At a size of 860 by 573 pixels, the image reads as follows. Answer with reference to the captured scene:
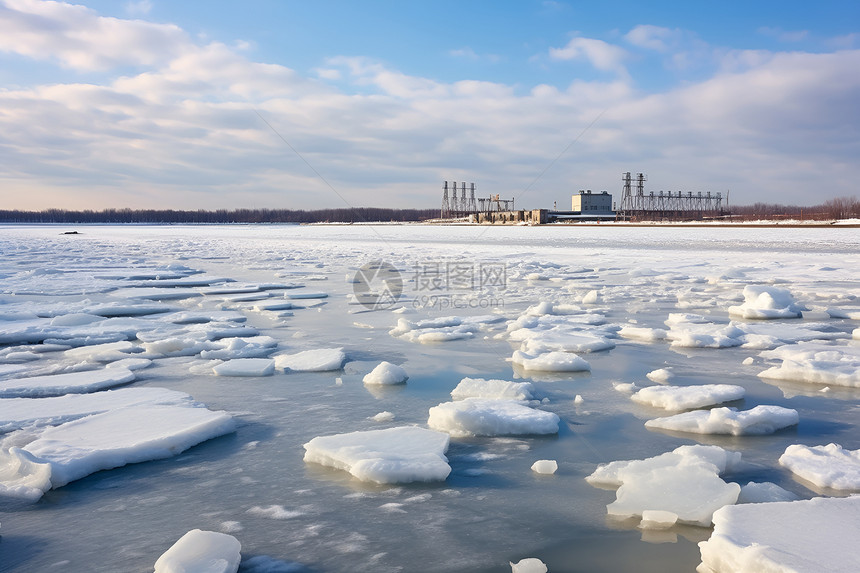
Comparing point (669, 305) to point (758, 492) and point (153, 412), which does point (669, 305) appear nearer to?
point (758, 492)

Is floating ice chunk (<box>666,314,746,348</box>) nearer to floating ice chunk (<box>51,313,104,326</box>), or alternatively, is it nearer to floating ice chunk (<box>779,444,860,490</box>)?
floating ice chunk (<box>779,444,860,490</box>)

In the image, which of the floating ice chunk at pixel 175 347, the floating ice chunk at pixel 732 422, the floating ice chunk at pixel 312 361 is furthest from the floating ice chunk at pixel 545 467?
the floating ice chunk at pixel 175 347

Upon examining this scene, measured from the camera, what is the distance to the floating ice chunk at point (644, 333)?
6133mm

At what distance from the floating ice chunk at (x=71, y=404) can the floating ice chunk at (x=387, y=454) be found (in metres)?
1.31

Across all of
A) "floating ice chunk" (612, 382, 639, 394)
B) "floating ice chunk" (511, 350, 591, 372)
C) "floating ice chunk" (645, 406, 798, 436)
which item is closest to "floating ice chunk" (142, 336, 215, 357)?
"floating ice chunk" (511, 350, 591, 372)

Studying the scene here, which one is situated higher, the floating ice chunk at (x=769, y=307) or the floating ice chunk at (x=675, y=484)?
the floating ice chunk at (x=769, y=307)

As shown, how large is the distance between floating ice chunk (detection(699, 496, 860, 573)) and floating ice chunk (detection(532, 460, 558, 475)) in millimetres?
791

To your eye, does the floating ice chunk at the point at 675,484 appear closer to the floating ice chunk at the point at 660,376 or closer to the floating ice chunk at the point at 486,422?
the floating ice chunk at the point at 486,422

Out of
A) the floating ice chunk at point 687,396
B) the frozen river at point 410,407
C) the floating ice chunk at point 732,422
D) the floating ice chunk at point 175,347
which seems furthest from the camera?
the floating ice chunk at point 175,347

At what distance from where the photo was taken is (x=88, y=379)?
4.44 meters

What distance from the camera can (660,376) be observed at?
4477 millimetres

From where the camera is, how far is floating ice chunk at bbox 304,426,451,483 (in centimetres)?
274

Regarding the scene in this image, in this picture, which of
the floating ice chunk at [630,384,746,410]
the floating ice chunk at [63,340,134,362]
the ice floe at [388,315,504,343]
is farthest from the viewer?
the ice floe at [388,315,504,343]

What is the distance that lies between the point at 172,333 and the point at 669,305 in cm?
676
